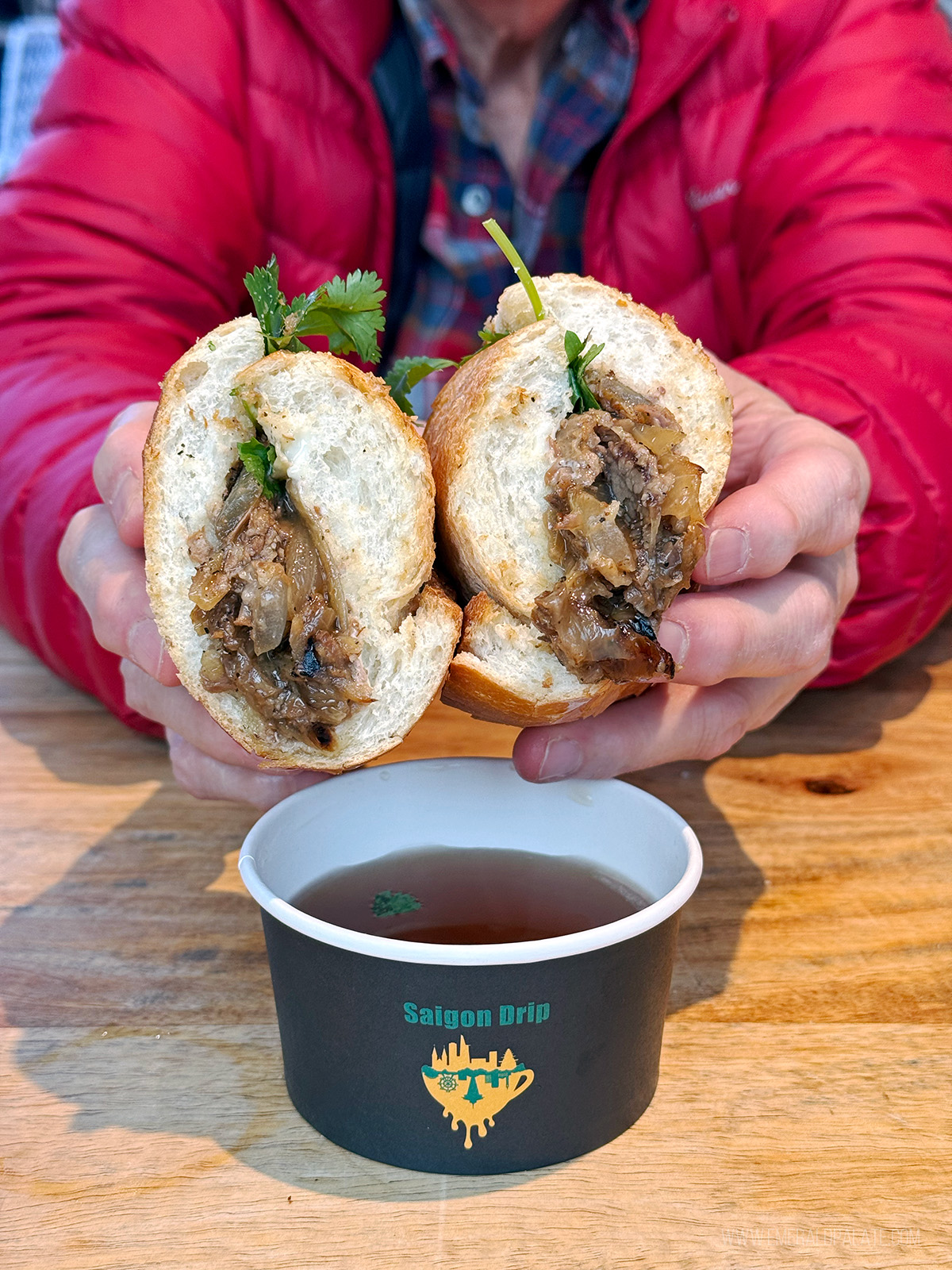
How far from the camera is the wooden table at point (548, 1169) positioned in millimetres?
1081

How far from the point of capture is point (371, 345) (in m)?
1.29

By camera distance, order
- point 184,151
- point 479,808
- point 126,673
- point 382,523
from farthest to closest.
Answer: point 184,151, point 126,673, point 479,808, point 382,523

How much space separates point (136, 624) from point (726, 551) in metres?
0.74

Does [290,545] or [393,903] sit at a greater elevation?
[290,545]

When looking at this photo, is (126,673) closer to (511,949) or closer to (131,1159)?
(131,1159)

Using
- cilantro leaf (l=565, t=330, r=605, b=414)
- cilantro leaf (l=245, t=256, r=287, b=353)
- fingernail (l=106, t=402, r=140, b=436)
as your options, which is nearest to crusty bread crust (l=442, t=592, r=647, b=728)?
cilantro leaf (l=565, t=330, r=605, b=414)

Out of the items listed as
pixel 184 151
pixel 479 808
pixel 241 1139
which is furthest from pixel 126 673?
pixel 184 151

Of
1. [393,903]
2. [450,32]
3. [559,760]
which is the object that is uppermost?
[450,32]

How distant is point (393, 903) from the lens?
4.23 feet

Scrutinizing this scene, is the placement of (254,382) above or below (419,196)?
above

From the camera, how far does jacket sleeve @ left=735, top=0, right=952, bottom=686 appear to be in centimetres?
205

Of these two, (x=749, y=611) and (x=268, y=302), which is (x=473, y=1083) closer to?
(x=749, y=611)

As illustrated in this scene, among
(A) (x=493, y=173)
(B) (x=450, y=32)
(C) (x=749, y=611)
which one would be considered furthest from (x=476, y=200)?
(C) (x=749, y=611)

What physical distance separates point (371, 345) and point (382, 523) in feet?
0.84
